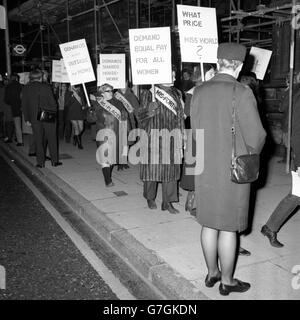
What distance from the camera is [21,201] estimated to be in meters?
6.36

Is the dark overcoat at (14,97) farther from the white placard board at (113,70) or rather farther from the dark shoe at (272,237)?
the dark shoe at (272,237)

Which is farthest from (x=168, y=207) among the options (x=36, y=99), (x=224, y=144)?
(x=36, y=99)

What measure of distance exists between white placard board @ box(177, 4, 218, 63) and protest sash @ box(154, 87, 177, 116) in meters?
0.47

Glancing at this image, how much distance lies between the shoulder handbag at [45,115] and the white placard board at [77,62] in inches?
47.2

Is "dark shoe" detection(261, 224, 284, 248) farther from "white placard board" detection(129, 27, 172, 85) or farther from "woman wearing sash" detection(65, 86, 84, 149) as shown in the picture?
"woman wearing sash" detection(65, 86, 84, 149)

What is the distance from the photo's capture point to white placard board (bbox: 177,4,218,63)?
4930mm

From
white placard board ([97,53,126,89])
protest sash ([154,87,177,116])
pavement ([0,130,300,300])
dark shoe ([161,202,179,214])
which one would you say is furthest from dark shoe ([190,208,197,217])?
white placard board ([97,53,126,89])

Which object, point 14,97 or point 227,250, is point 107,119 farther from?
point 14,97

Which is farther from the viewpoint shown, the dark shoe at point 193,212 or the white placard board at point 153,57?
the white placard board at point 153,57

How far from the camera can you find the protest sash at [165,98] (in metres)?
5.07


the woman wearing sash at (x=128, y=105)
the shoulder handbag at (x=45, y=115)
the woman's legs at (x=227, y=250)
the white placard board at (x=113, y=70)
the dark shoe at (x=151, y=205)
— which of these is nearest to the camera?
the woman's legs at (x=227, y=250)

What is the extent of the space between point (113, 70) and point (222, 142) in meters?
5.08

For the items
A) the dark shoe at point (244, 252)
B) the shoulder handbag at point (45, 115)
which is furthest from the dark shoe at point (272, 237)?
the shoulder handbag at point (45, 115)

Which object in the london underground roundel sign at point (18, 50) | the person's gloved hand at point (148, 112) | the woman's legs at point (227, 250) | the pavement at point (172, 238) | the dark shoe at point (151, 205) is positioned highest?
the london underground roundel sign at point (18, 50)
